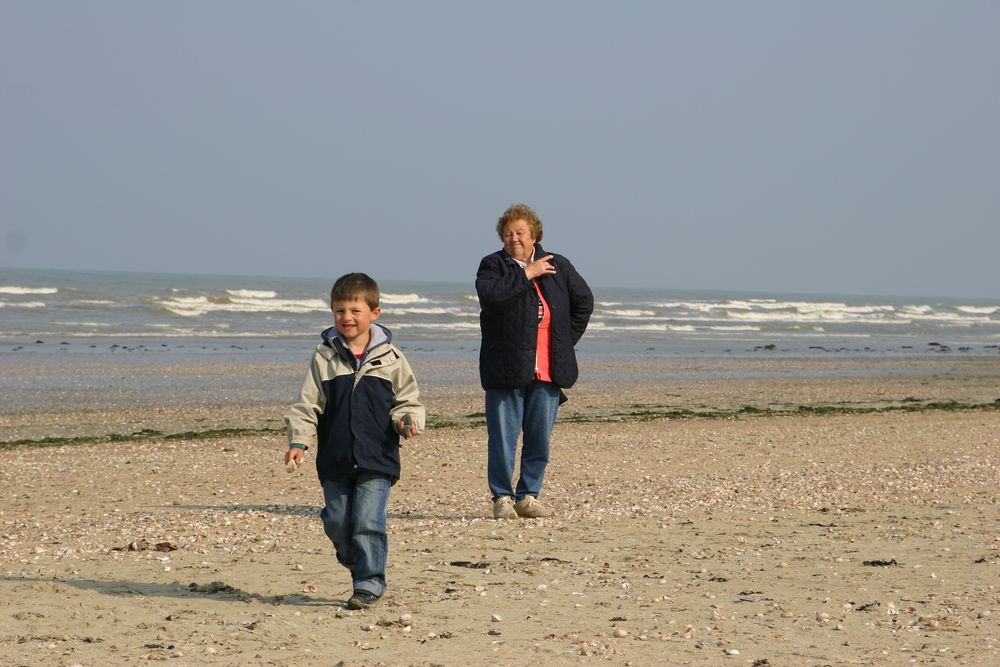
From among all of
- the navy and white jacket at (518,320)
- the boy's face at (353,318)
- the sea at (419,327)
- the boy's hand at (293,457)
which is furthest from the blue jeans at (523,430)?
the sea at (419,327)

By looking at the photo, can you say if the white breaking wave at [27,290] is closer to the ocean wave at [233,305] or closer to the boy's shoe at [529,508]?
the ocean wave at [233,305]

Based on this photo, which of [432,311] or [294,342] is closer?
[294,342]

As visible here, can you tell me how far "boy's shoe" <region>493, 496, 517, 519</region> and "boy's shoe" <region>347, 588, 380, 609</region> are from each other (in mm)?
2264

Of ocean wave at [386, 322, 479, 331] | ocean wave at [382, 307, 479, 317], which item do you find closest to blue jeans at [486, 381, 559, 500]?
ocean wave at [386, 322, 479, 331]

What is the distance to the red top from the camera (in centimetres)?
716

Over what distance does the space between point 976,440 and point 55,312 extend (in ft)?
118

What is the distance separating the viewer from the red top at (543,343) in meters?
7.16

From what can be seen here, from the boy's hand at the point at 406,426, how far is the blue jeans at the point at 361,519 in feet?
0.69

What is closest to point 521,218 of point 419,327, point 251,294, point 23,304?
point 419,327

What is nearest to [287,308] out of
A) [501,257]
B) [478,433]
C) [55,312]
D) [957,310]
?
[55,312]

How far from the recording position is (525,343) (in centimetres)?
711

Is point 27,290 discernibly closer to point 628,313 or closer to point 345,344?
point 628,313

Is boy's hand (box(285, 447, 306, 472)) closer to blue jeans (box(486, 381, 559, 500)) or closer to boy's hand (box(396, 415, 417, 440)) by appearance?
boy's hand (box(396, 415, 417, 440))

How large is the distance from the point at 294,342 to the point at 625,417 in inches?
769
